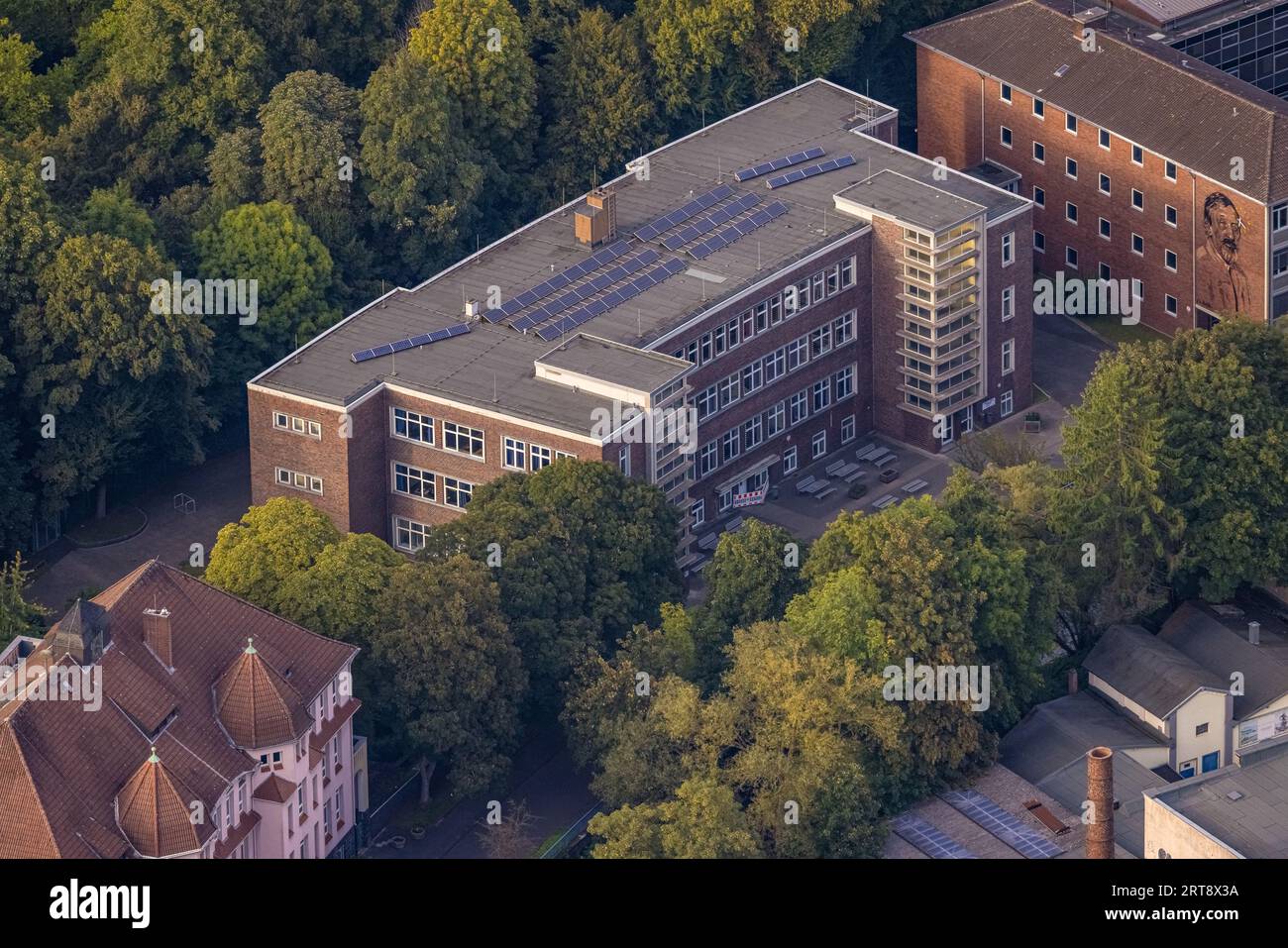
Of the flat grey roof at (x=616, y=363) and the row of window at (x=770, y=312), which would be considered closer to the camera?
the flat grey roof at (x=616, y=363)

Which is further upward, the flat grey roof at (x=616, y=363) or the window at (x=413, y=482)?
the flat grey roof at (x=616, y=363)

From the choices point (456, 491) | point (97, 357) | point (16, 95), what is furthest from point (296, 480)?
point (16, 95)

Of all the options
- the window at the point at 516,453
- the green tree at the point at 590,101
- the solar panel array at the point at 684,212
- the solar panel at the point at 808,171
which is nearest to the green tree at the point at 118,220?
the window at the point at 516,453

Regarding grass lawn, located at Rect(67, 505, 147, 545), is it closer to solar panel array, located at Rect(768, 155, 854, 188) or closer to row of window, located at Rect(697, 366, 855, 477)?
row of window, located at Rect(697, 366, 855, 477)

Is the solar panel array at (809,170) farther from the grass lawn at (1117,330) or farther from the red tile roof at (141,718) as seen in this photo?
the red tile roof at (141,718)

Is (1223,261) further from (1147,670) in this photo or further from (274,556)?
(274,556)

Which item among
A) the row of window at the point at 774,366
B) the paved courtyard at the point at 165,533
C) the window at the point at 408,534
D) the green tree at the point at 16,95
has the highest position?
the green tree at the point at 16,95
